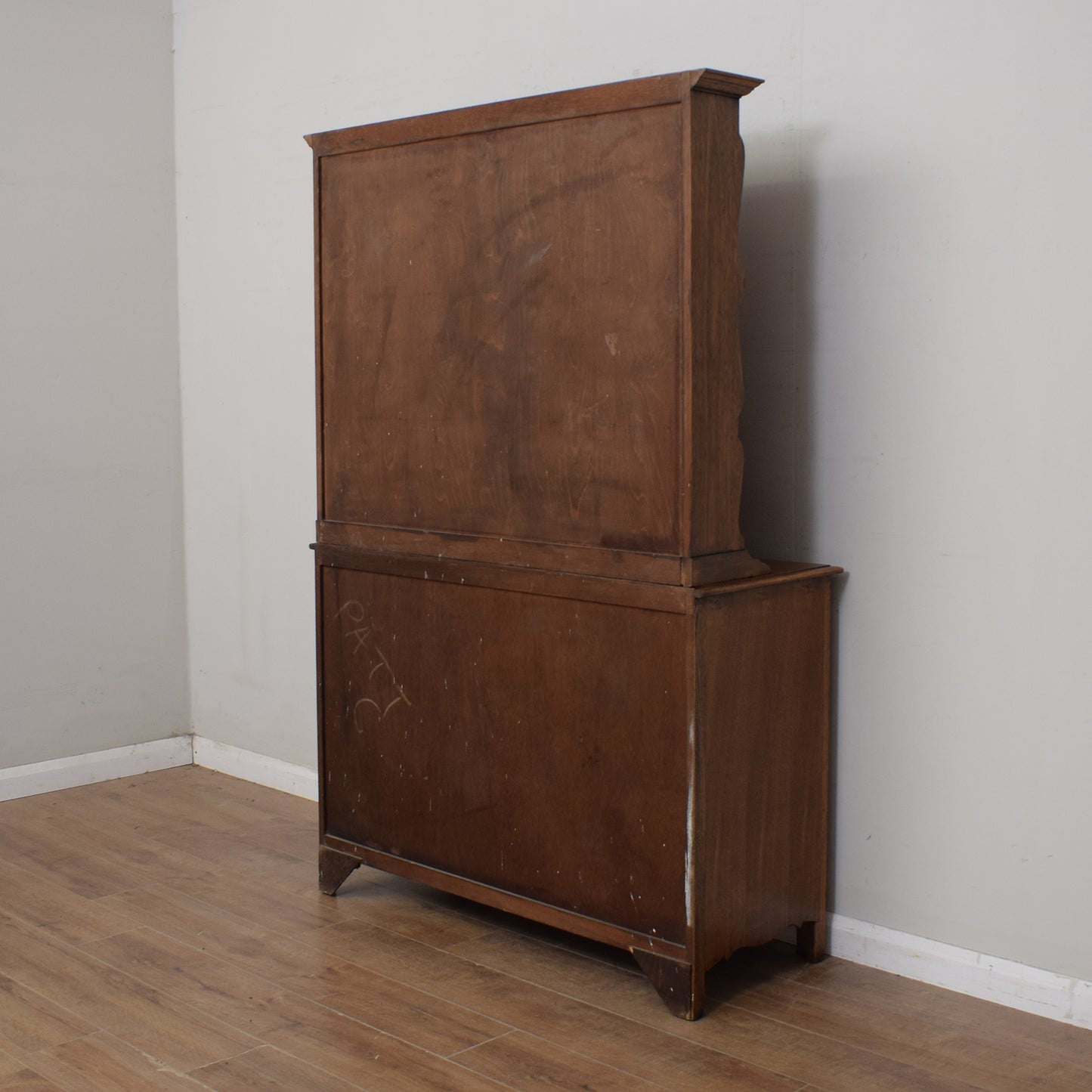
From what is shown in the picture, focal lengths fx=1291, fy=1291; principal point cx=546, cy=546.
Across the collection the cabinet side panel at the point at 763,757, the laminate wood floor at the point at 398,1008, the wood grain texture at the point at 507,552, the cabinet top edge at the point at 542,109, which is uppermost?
the cabinet top edge at the point at 542,109

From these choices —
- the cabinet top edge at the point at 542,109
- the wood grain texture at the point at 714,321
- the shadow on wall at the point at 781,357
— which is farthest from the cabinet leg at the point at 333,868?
the cabinet top edge at the point at 542,109

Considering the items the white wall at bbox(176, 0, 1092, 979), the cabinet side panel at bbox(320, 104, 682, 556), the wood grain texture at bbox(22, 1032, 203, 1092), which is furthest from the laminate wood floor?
the cabinet side panel at bbox(320, 104, 682, 556)

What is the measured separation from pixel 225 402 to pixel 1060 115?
2.74 meters

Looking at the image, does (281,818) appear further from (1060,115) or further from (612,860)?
(1060,115)

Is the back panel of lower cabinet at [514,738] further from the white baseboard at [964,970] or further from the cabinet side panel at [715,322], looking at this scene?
the white baseboard at [964,970]

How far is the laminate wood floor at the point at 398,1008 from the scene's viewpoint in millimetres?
2316

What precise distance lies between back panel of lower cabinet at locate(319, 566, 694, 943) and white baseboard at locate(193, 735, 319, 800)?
837mm

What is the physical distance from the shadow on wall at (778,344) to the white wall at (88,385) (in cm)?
226

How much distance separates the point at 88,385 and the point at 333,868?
1894 millimetres

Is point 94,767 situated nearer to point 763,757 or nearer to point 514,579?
point 514,579

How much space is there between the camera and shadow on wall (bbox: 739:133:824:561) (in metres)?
2.83

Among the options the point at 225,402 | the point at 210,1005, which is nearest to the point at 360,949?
the point at 210,1005

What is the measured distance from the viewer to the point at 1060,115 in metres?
2.43

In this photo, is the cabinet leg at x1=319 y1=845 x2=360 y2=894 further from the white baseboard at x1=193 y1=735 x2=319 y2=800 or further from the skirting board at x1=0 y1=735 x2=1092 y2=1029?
the skirting board at x1=0 y1=735 x2=1092 y2=1029
